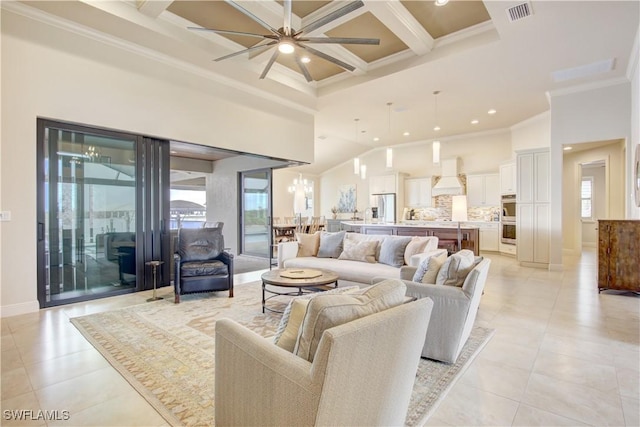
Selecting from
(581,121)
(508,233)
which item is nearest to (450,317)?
(581,121)

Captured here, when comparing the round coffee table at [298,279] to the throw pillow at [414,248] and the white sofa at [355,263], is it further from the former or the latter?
the throw pillow at [414,248]

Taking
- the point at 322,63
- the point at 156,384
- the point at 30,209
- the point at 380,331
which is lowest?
the point at 156,384

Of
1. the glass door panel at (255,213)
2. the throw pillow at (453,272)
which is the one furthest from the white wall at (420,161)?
the throw pillow at (453,272)

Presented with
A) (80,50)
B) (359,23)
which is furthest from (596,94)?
(80,50)

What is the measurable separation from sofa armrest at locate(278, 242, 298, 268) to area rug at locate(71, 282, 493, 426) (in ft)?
3.14

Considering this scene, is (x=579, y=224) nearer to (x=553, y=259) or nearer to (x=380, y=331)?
(x=553, y=259)

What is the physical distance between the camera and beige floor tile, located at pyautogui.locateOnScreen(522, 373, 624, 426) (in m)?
1.81

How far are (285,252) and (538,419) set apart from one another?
12.5 ft

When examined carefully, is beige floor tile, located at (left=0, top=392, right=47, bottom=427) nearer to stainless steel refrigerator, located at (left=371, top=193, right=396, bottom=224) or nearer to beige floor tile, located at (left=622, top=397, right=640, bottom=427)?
beige floor tile, located at (left=622, top=397, right=640, bottom=427)

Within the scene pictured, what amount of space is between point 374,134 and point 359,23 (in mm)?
5238

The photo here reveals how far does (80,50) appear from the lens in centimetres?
396

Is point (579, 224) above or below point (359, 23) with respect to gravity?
below

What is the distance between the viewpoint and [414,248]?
4.16 meters

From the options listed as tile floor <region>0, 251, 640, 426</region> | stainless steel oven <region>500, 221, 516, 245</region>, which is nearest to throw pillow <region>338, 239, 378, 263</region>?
tile floor <region>0, 251, 640, 426</region>
